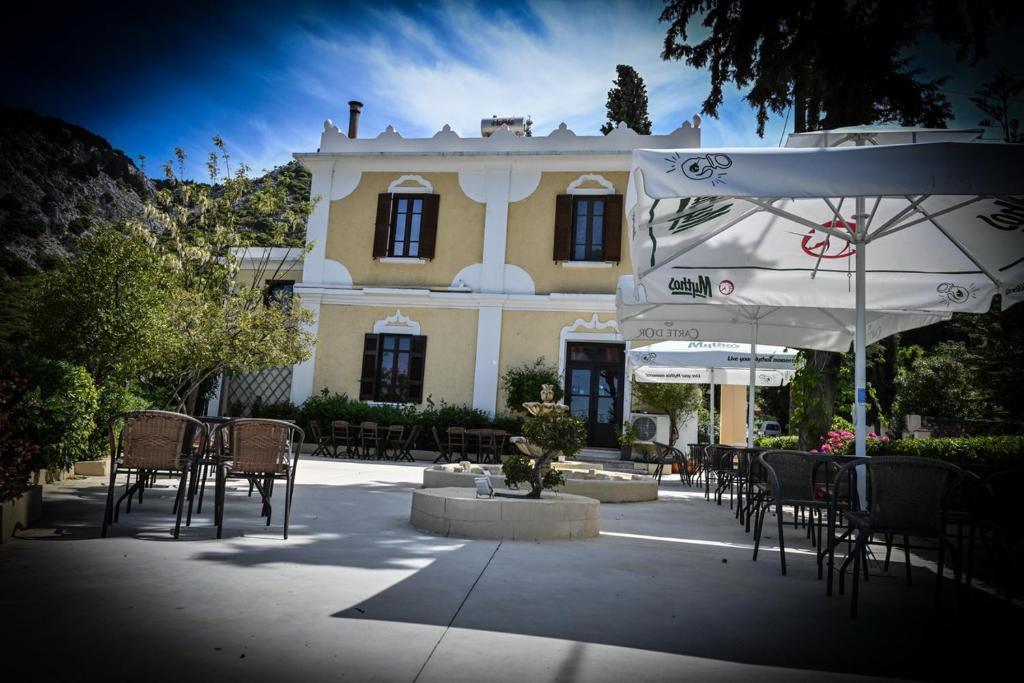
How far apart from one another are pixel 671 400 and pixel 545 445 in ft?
39.0

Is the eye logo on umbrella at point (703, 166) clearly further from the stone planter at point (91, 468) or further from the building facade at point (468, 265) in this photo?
the building facade at point (468, 265)

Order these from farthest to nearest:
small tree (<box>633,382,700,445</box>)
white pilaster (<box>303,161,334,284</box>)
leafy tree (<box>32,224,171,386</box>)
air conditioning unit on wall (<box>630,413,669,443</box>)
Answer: white pilaster (<box>303,161,334,284</box>) → small tree (<box>633,382,700,445</box>) → air conditioning unit on wall (<box>630,413,669,443</box>) → leafy tree (<box>32,224,171,386</box>)

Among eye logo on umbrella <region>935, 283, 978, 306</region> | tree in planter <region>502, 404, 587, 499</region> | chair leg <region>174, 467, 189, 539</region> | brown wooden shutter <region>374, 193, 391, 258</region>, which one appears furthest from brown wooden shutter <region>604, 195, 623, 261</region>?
chair leg <region>174, 467, 189, 539</region>

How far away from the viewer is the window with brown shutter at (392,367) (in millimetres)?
16531

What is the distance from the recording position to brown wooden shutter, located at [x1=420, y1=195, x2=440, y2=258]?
17.0m

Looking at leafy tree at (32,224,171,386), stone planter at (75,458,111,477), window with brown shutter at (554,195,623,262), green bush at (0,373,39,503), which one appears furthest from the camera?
window with brown shutter at (554,195,623,262)

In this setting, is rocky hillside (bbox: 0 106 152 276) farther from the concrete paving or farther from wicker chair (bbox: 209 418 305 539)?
the concrete paving

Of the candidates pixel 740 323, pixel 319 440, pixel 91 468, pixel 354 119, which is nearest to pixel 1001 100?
pixel 740 323

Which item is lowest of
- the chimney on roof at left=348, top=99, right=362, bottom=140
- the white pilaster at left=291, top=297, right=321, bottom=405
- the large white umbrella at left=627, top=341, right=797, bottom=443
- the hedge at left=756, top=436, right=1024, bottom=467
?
the hedge at left=756, top=436, right=1024, bottom=467

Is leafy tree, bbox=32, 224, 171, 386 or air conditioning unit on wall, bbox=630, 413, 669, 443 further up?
leafy tree, bbox=32, 224, 171, 386

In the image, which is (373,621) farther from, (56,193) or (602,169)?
(602,169)

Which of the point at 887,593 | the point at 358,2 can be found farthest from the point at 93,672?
the point at 358,2

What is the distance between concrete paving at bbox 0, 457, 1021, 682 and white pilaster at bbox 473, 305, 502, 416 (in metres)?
11.0

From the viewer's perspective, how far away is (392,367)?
1670 centimetres
